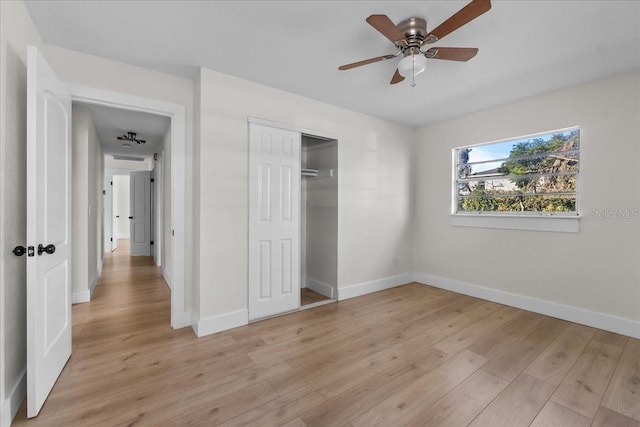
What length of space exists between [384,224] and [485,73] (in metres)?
2.21

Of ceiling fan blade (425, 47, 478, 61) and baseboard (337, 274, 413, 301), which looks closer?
ceiling fan blade (425, 47, 478, 61)

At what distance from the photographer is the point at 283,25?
202 cm

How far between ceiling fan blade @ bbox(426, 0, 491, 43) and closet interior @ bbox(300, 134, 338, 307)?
2007mm

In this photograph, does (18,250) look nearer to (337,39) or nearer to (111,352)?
(111,352)

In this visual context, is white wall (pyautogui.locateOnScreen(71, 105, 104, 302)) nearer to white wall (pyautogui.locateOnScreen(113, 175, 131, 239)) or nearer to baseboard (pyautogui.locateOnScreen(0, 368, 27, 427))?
baseboard (pyautogui.locateOnScreen(0, 368, 27, 427))

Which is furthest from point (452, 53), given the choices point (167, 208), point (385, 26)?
point (167, 208)

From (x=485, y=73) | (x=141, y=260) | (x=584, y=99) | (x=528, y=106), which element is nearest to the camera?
(x=485, y=73)

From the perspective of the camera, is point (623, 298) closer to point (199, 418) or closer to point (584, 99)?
point (584, 99)

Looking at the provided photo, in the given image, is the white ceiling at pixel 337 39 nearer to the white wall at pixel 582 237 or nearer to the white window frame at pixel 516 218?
the white wall at pixel 582 237

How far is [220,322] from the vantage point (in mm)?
2719

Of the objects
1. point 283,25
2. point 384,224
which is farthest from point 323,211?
point 283,25

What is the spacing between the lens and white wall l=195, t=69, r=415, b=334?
8.78 ft

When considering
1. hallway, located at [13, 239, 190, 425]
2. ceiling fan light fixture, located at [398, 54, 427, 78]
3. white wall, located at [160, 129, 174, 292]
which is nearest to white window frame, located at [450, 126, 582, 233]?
ceiling fan light fixture, located at [398, 54, 427, 78]

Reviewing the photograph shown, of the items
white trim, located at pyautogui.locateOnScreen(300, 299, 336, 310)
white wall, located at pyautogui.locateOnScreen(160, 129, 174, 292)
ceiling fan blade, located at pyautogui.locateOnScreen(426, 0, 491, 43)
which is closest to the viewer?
ceiling fan blade, located at pyautogui.locateOnScreen(426, 0, 491, 43)
